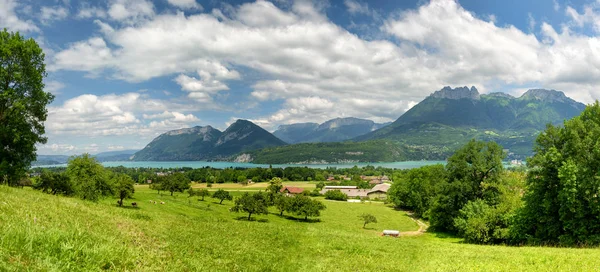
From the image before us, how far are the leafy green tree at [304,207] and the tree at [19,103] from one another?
54.1 meters

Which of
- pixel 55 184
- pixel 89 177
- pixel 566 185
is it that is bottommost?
pixel 55 184

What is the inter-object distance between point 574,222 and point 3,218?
40.9m

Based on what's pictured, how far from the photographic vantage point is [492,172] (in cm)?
4972

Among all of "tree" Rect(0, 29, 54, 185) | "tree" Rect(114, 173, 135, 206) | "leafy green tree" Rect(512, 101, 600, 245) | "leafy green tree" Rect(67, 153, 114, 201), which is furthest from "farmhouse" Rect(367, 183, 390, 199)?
"tree" Rect(0, 29, 54, 185)

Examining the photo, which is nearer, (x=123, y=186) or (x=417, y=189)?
(x=123, y=186)

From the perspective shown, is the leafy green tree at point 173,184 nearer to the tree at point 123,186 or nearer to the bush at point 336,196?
the tree at point 123,186

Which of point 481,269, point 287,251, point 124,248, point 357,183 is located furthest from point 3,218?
point 357,183

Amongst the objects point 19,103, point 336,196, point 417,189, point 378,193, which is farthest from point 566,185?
point 378,193

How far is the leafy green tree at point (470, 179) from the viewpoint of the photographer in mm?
49188

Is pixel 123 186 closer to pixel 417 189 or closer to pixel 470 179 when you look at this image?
pixel 470 179

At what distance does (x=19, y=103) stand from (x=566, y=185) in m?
47.7

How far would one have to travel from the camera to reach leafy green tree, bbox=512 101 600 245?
1123 inches

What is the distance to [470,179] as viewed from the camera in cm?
5131

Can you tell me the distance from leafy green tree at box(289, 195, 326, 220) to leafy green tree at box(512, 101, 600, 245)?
43898mm
